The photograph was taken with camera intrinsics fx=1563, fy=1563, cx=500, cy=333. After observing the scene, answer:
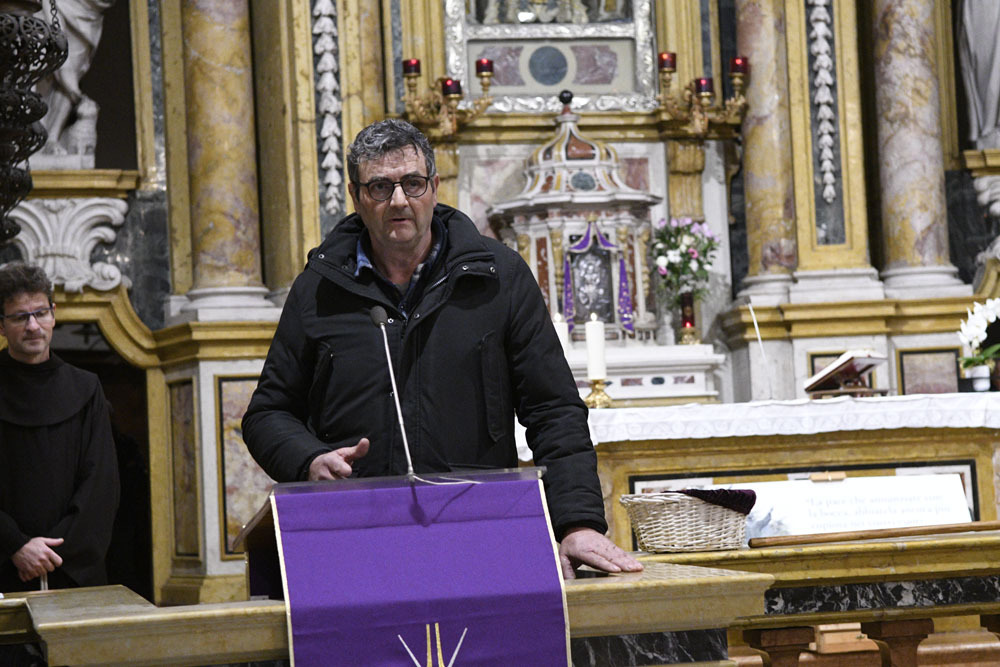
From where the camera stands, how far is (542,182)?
28.7ft

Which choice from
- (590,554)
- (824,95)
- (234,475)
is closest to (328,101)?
(234,475)

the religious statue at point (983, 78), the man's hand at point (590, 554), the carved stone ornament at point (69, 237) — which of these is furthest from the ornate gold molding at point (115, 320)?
the man's hand at point (590, 554)

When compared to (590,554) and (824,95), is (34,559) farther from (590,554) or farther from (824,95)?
(824,95)

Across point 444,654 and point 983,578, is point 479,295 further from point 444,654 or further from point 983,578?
point 983,578

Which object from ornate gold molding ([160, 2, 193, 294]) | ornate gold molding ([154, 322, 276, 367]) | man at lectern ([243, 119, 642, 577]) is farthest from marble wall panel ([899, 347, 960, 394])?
man at lectern ([243, 119, 642, 577])

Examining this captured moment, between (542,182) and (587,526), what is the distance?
19.4 ft

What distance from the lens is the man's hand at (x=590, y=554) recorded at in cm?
284

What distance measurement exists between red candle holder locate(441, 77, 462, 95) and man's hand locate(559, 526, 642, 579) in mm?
5973

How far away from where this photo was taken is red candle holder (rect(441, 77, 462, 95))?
28.5 feet

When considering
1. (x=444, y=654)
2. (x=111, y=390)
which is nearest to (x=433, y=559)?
(x=444, y=654)

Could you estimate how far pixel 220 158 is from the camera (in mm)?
8492

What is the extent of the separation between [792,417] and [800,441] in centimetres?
13

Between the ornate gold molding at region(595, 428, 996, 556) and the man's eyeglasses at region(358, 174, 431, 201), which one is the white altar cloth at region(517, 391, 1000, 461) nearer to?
the ornate gold molding at region(595, 428, 996, 556)

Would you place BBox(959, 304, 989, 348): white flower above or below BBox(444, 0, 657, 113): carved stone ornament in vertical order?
below
